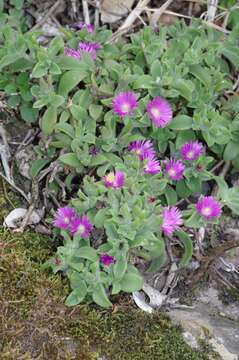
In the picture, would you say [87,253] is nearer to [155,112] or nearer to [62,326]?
[62,326]

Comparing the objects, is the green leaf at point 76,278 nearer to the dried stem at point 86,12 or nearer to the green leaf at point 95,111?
the green leaf at point 95,111

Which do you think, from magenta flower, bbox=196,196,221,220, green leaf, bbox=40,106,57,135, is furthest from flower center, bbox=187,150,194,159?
green leaf, bbox=40,106,57,135

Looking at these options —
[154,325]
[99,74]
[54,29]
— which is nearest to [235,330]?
[154,325]

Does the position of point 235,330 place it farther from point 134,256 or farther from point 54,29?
point 54,29

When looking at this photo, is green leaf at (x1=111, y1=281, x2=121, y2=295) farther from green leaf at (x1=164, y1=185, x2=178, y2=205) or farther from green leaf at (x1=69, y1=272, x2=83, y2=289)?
green leaf at (x1=164, y1=185, x2=178, y2=205)

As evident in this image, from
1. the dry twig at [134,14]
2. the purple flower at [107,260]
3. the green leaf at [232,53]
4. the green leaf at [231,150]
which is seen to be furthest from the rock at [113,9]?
the purple flower at [107,260]

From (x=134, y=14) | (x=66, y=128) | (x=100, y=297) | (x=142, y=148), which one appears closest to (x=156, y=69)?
(x=142, y=148)
